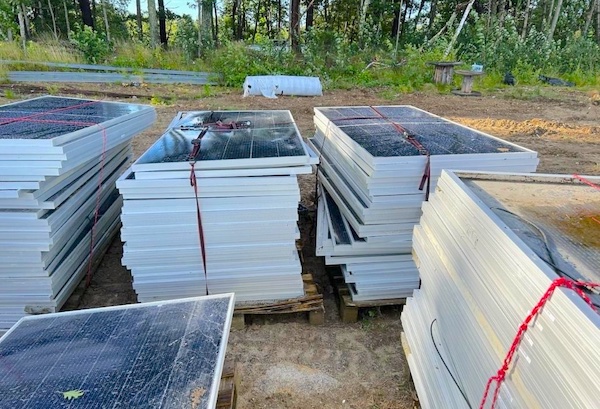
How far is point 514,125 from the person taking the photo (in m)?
8.77

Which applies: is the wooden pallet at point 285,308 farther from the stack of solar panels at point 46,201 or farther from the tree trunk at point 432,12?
the tree trunk at point 432,12

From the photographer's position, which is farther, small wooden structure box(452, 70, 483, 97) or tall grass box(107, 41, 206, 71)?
tall grass box(107, 41, 206, 71)

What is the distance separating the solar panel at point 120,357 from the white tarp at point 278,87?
31.6 feet

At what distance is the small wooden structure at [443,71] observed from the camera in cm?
1269

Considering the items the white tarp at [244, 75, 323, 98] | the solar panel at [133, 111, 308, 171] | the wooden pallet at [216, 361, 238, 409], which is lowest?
the wooden pallet at [216, 361, 238, 409]

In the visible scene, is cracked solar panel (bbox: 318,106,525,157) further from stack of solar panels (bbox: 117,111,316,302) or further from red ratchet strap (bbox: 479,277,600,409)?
red ratchet strap (bbox: 479,277,600,409)

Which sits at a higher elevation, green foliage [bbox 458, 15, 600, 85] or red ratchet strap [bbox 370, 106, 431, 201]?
green foliage [bbox 458, 15, 600, 85]

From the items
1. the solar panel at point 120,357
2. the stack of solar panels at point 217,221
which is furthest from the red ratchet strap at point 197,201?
the solar panel at point 120,357

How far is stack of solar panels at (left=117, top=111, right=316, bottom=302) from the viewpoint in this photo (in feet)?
9.62

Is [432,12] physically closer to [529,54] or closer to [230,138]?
[529,54]

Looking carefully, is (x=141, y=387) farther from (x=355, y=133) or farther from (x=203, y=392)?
(x=355, y=133)

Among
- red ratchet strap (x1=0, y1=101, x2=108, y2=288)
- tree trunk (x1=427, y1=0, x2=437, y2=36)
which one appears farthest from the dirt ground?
tree trunk (x1=427, y1=0, x2=437, y2=36)

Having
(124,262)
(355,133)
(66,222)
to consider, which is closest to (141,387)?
(124,262)

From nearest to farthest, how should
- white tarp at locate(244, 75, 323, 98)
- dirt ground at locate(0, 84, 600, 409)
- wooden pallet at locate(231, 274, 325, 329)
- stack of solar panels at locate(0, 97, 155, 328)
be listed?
1. dirt ground at locate(0, 84, 600, 409)
2. stack of solar panels at locate(0, 97, 155, 328)
3. wooden pallet at locate(231, 274, 325, 329)
4. white tarp at locate(244, 75, 323, 98)
